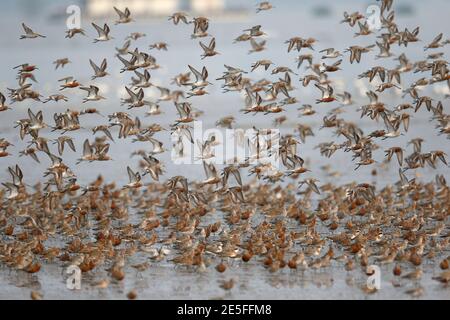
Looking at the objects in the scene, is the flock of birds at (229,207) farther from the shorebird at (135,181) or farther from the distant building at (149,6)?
the distant building at (149,6)

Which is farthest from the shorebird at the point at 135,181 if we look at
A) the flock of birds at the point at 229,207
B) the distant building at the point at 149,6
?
the distant building at the point at 149,6

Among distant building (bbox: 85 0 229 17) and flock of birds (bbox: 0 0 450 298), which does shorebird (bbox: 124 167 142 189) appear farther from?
distant building (bbox: 85 0 229 17)

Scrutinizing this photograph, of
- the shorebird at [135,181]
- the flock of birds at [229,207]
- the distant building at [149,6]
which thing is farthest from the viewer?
the distant building at [149,6]

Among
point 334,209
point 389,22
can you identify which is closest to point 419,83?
point 389,22

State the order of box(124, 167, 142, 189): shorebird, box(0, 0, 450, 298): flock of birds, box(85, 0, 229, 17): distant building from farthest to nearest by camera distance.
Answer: box(85, 0, 229, 17): distant building < box(124, 167, 142, 189): shorebird < box(0, 0, 450, 298): flock of birds

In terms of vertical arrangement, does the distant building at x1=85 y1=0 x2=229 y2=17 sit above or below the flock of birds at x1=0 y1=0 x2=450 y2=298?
above

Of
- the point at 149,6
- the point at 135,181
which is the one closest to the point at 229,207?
the point at 135,181

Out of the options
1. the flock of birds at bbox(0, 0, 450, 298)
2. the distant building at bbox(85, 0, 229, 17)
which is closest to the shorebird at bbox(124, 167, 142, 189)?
the flock of birds at bbox(0, 0, 450, 298)

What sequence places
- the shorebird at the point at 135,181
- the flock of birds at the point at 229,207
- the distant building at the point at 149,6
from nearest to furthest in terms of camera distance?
the flock of birds at the point at 229,207
the shorebird at the point at 135,181
the distant building at the point at 149,6
